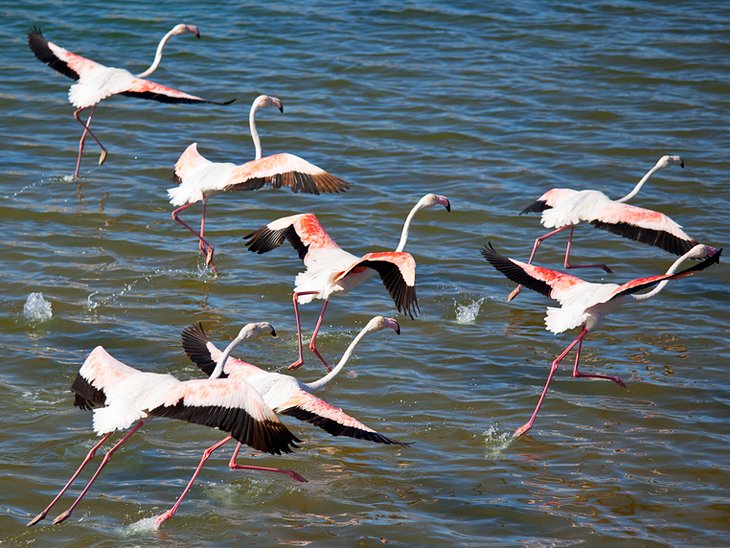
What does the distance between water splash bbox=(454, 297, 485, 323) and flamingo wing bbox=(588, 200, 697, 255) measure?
1.34 m

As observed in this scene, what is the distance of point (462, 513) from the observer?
6645 mm

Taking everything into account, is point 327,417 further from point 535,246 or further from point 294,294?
point 535,246

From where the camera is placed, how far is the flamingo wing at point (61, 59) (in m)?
12.4

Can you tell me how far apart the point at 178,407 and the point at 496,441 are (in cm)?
227

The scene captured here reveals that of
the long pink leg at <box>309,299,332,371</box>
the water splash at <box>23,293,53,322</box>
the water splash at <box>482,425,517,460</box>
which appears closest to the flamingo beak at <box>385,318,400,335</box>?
the water splash at <box>482,425,517,460</box>

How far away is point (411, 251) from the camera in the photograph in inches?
438

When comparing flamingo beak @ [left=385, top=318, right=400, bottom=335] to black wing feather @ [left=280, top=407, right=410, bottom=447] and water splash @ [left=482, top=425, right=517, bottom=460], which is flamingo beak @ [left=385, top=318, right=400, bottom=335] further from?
water splash @ [left=482, top=425, right=517, bottom=460]

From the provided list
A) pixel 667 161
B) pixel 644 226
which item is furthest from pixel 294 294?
pixel 667 161

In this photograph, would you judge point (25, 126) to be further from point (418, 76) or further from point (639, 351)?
point (639, 351)

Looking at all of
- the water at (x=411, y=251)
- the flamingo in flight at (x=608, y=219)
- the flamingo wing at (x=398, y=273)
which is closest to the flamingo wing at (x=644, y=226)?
the flamingo in flight at (x=608, y=219)

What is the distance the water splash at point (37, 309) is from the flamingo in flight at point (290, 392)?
208 centimetres

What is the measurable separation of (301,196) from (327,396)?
176 inches

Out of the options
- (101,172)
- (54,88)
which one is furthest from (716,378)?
(54,88)

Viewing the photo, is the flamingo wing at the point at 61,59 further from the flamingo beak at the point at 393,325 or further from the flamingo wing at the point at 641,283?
the flamingo wing at the point at 641,283
